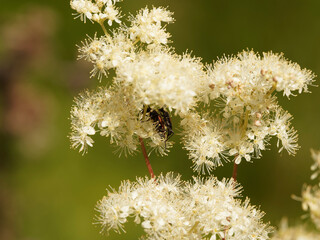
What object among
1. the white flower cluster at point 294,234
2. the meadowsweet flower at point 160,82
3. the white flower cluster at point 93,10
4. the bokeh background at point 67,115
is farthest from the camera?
the bokeh background at point 67,115

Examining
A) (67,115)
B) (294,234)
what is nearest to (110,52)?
(294,234)

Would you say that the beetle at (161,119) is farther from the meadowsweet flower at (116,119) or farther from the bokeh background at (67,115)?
the bokeh background at (67,115)

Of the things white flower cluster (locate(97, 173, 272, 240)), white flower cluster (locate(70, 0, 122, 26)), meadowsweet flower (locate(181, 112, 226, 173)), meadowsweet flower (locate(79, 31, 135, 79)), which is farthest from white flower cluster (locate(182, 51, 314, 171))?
white flower cluster (locate(70, 0, 122, 26))

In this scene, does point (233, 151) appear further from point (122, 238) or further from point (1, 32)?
point (122, 238)

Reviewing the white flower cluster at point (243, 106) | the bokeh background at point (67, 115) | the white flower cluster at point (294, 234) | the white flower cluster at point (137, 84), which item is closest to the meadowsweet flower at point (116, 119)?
the white flower cluster at point (137, 84)

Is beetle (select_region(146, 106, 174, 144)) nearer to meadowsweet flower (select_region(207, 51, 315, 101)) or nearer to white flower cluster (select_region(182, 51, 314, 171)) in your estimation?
white flower cluster (select_region(182, 51, 314, 171))

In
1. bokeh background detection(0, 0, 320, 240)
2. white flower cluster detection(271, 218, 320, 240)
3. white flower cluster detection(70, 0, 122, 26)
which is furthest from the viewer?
bokeh background detection(0, 0, 320, 240)
